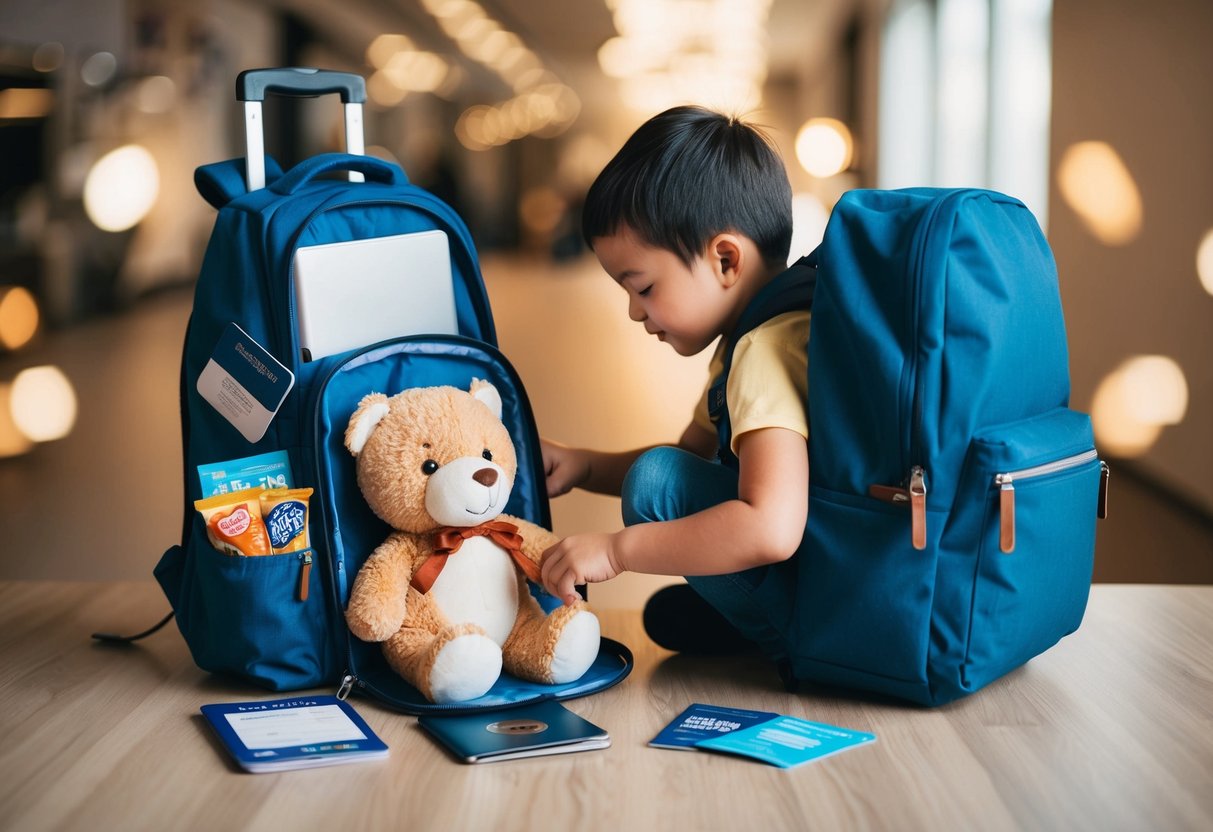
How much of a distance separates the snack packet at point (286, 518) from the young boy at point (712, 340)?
0.84 feet

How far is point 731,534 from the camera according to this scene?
1.14m

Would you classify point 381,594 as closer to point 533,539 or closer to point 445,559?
point 445,559

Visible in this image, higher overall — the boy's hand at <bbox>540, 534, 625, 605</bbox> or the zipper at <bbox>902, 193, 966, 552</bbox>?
the zipper at <bbox>902, 193, 966, 552</bbox>

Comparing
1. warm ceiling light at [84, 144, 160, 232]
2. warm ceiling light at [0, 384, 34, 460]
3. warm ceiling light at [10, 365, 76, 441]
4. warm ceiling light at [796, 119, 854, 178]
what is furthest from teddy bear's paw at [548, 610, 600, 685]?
warm ceiling light at [84, 144, 160, 232]

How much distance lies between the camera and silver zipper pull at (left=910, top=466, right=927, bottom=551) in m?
1.11

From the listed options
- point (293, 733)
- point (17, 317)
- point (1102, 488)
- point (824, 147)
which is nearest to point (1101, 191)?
point (824, 147)

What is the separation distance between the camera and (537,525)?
1358mm

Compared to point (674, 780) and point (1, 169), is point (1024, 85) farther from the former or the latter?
point (1, 169)

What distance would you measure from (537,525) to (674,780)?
0.39 metres

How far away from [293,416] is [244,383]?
6 cm

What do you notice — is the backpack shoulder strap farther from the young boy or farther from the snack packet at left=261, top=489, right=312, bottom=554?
the snack packet at left=261, top=489, right=312, bottom=554

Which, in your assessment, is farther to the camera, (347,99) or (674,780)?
(347,99)

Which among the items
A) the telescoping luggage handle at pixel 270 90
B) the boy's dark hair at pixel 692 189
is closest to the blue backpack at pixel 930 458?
the boy's dark hair at pixel 692 189

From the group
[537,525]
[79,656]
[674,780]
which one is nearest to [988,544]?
[674,780]
